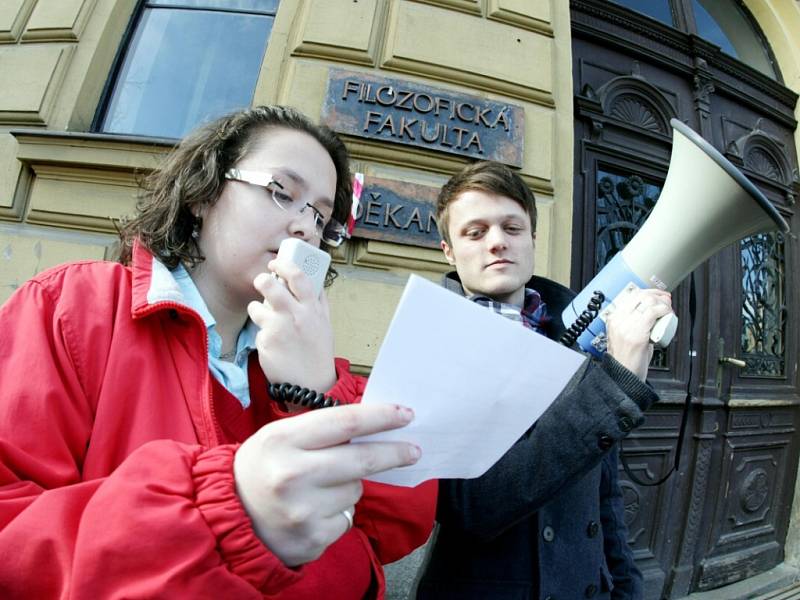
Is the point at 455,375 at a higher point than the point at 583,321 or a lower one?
lower

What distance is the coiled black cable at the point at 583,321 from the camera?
114cm

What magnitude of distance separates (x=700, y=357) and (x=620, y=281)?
253cm

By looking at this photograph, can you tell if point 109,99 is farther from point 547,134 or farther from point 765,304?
point 765,304

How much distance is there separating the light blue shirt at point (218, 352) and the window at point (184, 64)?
7.27 feet

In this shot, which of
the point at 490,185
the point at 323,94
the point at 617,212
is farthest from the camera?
the point at 617,212

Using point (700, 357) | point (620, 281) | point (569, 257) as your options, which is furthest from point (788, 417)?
point (620, 281)

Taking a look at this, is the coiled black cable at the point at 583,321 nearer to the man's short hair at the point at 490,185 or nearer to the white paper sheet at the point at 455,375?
the man's short hair at the point at 490,185

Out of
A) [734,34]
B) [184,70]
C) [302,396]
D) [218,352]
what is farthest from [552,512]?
[734,34]

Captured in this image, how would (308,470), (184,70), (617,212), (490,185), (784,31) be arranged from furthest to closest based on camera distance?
(784,31) < (617,212) < (184,70) < (490,185) < (308,470)

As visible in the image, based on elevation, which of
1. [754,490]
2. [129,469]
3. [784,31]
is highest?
[784,31]

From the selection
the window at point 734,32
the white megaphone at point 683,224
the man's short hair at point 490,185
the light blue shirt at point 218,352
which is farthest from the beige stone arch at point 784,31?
the light blue shirt at point 218,352

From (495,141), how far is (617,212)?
113cm

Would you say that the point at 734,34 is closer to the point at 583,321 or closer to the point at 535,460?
the point at 583,321

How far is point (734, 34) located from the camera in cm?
422
